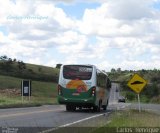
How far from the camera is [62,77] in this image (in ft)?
105

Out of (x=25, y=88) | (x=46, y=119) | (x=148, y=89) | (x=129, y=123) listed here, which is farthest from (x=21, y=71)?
(x=129, y=123)

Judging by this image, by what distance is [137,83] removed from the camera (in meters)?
29.1

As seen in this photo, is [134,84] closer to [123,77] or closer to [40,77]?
[40,77]

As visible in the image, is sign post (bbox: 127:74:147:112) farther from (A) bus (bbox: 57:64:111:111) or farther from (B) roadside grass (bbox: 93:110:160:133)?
(B) roadside grass (bbox: 93:110:160:133)

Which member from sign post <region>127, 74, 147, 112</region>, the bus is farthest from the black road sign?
sign post <region>127, 74, 147, 112</region>

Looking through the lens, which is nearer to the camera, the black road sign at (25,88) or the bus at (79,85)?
the bus at (79,85)

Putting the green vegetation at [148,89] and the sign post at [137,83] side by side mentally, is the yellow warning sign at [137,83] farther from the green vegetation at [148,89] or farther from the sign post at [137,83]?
the green vegetation at [148,89]

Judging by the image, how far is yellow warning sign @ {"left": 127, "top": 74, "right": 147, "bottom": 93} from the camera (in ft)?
94.5

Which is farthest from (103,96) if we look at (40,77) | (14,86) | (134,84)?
(40,77)

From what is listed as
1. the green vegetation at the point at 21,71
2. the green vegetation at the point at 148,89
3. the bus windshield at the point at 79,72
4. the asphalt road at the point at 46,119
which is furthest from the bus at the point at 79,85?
the green vegetation at the point at 21,71

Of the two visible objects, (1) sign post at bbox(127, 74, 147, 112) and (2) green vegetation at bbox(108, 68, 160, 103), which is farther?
(2) green vegetation at bbox(108, 68, 160, 103)

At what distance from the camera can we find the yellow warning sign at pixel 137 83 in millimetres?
28812

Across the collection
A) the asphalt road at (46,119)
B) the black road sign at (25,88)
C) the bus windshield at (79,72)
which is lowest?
the asphalt road at (46,119)

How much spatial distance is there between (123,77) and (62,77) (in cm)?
15895
